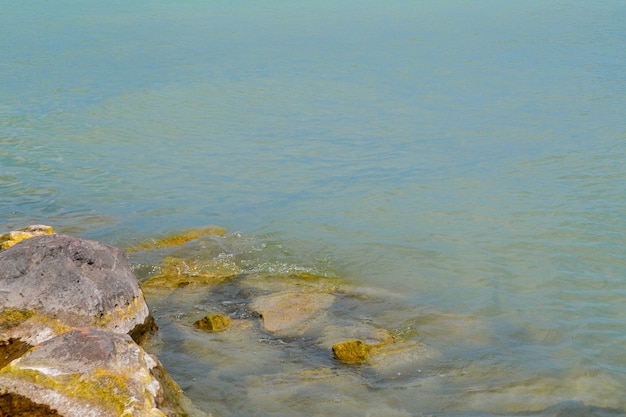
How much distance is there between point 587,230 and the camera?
1162 cm

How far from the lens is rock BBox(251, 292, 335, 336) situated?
823 centimetres

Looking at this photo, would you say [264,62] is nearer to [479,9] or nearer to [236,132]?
[236,132]

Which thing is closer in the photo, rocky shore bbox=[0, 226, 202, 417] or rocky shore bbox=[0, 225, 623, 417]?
rocky shore bbox=[0, 226, 202, 417]

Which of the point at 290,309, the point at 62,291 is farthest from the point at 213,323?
the point at 62,291

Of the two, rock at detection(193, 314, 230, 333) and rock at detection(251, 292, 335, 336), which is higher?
rock at detection(193, 314, 230, 333)

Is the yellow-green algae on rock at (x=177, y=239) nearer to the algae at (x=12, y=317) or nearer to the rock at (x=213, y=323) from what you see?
the rock at (x=213, y=323)

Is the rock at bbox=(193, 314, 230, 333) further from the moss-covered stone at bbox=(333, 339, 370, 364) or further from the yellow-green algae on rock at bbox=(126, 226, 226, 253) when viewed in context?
the yellow-green algae on rock at bbox=(126, 226, 226, 253)

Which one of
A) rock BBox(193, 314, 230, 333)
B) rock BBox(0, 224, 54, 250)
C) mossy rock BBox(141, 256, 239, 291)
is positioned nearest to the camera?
rock BBox(193, 314, 230, 333)

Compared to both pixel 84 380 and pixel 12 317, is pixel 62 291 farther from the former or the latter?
pixel 84 380

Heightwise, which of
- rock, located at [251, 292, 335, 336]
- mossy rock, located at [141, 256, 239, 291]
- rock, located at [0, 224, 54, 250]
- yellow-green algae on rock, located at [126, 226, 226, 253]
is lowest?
yellow-green algae on rock, located at [126, 226, 226, 253]

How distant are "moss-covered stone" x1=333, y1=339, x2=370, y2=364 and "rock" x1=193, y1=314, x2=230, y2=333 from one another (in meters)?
1.44

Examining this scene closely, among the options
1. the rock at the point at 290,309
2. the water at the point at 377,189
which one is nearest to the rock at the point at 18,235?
the water at the point at 377,189

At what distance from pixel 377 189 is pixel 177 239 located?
4.31 meters

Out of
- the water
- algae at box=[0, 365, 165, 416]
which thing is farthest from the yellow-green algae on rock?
algae at box=[0, 365, 165, 416]
